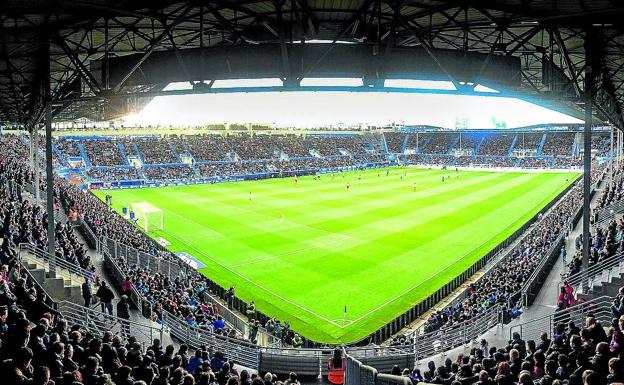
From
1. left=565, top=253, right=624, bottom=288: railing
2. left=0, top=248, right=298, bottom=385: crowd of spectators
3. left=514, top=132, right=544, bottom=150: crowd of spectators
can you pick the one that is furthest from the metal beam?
left=514, top=132, right=544, bottom=150: crowd of spectators

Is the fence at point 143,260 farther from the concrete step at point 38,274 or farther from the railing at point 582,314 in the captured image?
the railing at point 582,314

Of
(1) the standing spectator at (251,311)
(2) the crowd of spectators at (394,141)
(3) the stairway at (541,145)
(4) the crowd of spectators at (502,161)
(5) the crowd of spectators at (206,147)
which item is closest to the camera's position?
(1) the standing spectator at (251,311)

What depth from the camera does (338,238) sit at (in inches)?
1335

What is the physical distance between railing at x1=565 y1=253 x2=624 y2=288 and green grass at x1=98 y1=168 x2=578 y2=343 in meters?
7.65

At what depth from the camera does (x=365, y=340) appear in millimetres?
17984

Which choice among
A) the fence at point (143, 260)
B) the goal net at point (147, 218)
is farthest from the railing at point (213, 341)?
the goal net at point (147, 218)

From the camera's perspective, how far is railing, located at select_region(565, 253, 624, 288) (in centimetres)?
1418

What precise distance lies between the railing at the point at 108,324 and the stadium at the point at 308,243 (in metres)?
0.07

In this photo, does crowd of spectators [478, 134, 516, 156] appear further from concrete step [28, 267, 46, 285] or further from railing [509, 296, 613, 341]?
concrete step [28, 267, 46, 285]

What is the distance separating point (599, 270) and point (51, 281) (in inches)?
613

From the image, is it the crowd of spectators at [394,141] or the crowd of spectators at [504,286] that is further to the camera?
the crowd of spectators at [394,141]

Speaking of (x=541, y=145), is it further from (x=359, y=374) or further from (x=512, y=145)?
→ (x=359, y=374)

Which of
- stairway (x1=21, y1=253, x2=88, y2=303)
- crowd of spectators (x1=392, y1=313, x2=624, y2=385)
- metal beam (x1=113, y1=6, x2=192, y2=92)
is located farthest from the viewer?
stairway (x1=21, y1=253, x2=88, y2=303)

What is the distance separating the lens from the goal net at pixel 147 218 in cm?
3681
